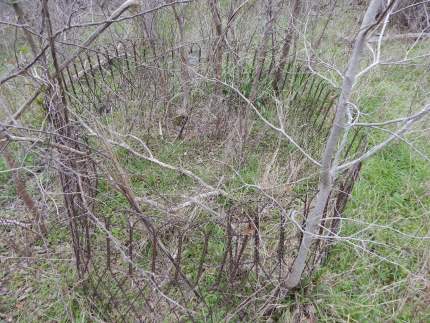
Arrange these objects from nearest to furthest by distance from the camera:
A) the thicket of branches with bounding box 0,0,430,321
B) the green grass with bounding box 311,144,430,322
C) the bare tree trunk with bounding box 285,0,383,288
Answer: the bare tree trunk with bounding box 285,0,383,288 < the thicket of branches with bounding box 0,0,430,321 < the green grass with bounding box 311,144,430,322

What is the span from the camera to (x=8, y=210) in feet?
8.32

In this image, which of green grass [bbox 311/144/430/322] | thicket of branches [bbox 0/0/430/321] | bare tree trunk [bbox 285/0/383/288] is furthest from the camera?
green grass [bbox 311/144/430/322]

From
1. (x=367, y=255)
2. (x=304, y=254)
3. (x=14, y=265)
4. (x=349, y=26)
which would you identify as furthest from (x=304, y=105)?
(x=14, y=265)

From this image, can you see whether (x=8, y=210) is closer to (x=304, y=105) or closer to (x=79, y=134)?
(x=79, y=134)

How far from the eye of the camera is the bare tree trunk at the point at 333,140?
1.06 meters

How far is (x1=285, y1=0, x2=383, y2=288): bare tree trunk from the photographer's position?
41.9 inches

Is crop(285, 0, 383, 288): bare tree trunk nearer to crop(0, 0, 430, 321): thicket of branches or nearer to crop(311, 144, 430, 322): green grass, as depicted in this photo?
crop(0, 0, 430, 321): thicket of branches

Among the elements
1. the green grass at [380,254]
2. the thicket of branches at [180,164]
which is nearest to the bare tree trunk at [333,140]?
the thicket of branches at [180,164]

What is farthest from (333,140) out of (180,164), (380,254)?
(180,164)

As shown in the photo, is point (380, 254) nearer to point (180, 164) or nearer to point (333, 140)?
point (333, 140)

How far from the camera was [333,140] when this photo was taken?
1.27m

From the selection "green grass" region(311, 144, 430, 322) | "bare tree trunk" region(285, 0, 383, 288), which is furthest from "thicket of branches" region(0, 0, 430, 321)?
"green grass" region(311, 144, 430, 322)

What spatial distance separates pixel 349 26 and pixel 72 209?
14.4ft

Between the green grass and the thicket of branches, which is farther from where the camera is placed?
the green grass
